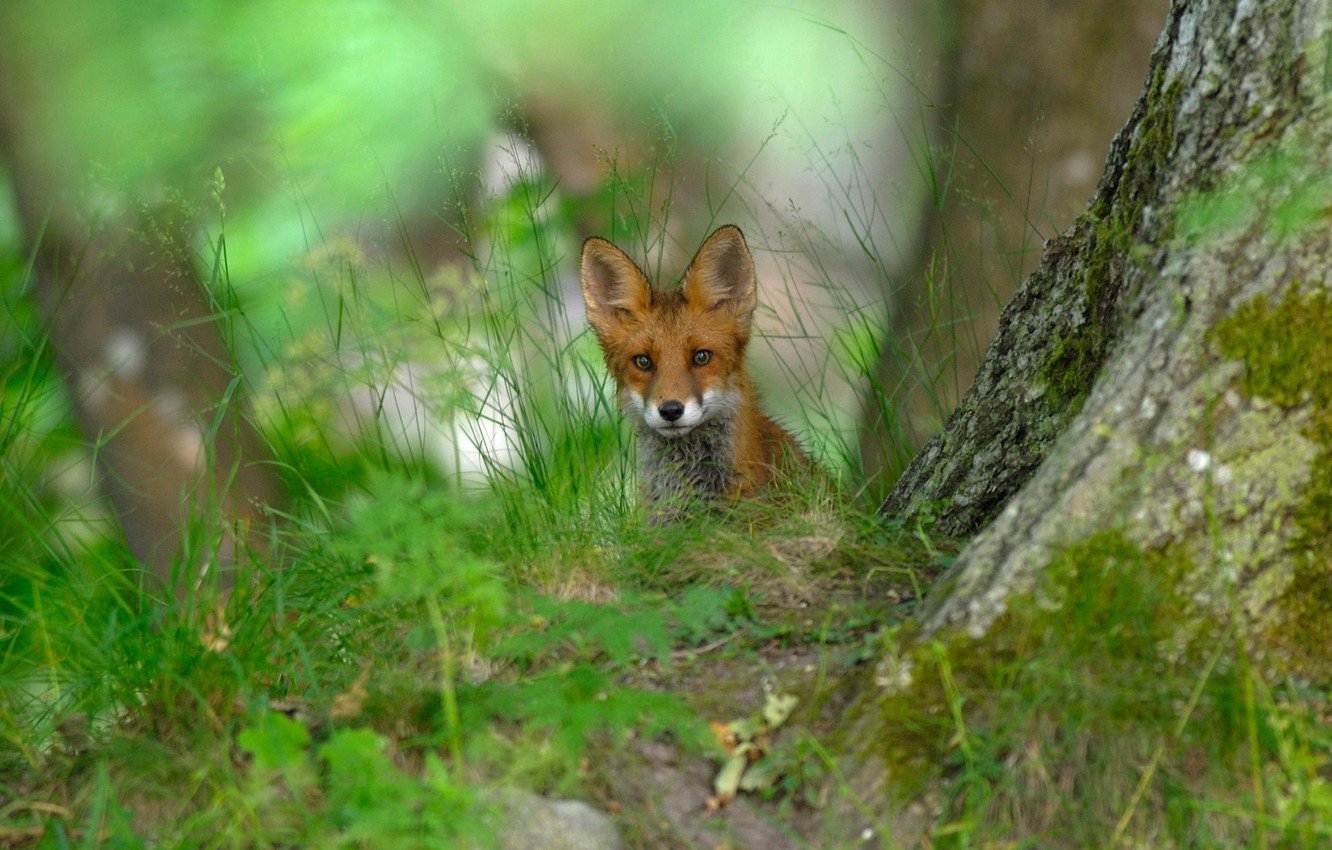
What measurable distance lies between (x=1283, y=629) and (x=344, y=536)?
2.48 meters

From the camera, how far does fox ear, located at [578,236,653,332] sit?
500 cm

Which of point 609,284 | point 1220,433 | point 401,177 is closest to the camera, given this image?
point 1220,433

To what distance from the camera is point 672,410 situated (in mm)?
4797

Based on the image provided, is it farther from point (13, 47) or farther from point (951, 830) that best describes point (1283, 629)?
point (13, 47)

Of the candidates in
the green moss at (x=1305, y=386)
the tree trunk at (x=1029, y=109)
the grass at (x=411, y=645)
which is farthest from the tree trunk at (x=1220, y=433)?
the tree trunk at (x=1029, y=109)

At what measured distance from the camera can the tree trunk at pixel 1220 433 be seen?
8.13ft

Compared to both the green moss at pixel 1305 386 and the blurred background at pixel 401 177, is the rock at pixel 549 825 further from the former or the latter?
the blurred background at pixel 401 177

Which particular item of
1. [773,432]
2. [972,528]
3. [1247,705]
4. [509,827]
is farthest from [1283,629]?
[773,432]

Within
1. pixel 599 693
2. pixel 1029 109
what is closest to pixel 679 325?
pixel 1029 109

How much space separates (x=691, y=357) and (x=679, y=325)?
0.14m

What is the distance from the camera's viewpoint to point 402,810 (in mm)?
2189

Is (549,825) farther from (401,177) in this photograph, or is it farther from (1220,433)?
(401,177)

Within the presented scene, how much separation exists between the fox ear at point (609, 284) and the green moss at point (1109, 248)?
6.52 feet

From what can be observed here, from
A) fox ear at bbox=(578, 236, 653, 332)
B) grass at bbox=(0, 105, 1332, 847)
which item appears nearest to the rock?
grass at bbox=(0, 105, 1332, 847)
